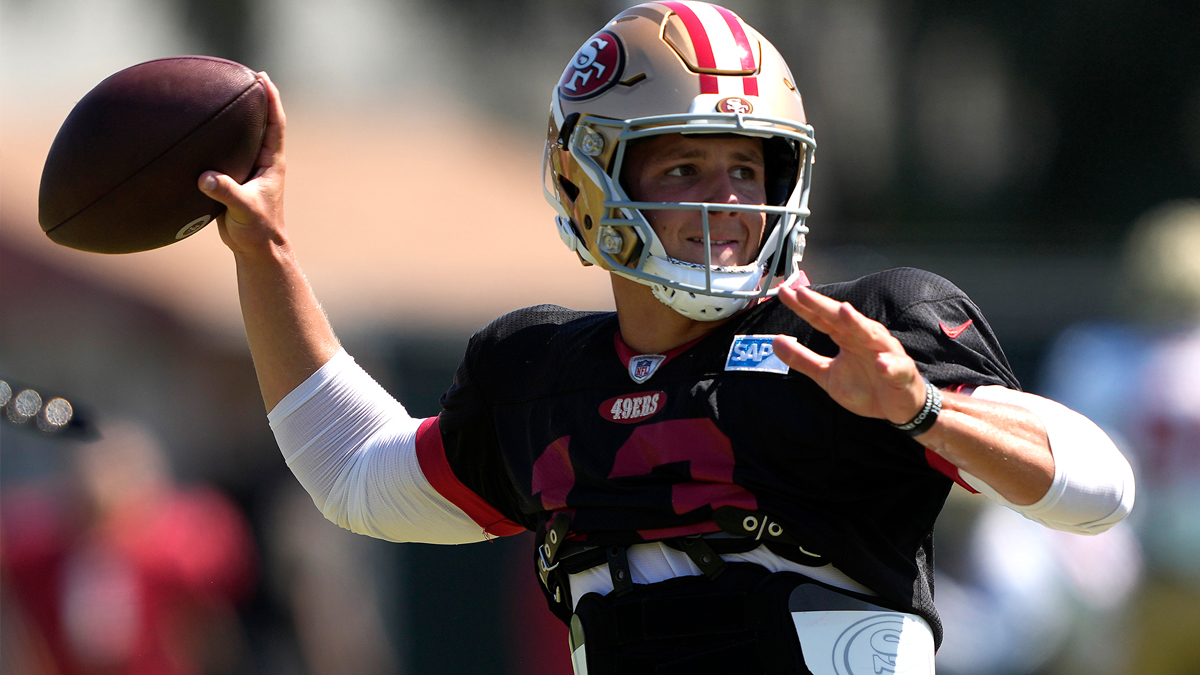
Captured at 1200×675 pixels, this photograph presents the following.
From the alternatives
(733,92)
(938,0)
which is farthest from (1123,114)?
(733,92)

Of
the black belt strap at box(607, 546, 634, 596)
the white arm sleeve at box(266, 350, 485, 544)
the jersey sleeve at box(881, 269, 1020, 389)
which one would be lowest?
the white arm sleeve at box(266, 350, 485, 544)

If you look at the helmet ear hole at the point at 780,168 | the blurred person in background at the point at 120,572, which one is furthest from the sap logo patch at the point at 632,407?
the blurred person in background at the point at 120,572

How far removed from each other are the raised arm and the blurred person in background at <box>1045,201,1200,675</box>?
11.3ft

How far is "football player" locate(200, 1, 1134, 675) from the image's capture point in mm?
2031

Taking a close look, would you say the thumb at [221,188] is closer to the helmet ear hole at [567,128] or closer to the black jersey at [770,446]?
the helmet ear hole at [567,128]

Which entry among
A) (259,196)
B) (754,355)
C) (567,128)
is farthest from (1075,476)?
(259,196)

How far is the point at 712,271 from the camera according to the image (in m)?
2.28

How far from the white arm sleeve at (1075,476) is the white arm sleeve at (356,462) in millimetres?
1167

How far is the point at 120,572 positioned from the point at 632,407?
13.0ft

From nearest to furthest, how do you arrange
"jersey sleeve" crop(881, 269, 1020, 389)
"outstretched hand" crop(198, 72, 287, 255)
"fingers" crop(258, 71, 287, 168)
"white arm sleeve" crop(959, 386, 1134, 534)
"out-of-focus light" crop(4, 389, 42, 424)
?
"white arm sleeve" crop(959, 386, 1134, 534), "jersey sleeve" crop(881, 269, 1020, 389), "outstretched hand" crop(198, 72, 287, 255), "fingers" crop(258, 71, 287, 168), "out-of-focus light" crop(4, 389, 42, 424)

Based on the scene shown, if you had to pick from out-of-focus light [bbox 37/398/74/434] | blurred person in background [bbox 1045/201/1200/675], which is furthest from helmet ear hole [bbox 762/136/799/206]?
out-of-focus light [bbox 37/398/74/434]

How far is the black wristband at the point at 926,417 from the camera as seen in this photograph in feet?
6.09

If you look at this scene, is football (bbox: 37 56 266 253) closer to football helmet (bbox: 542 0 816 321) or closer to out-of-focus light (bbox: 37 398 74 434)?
football helmet (bbox: 542 0 816 321)

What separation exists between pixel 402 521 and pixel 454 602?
3.53 metres
